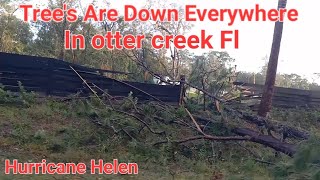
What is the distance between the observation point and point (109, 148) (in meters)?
6.86

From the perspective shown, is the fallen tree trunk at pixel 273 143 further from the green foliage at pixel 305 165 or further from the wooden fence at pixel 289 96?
the wooden fence at pixel 289 96

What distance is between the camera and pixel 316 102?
603 inches

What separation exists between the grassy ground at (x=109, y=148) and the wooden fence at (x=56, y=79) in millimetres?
1020

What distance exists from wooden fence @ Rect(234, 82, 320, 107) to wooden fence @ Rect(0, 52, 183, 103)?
4869 mm

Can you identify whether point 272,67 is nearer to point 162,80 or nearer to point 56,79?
point 162,80

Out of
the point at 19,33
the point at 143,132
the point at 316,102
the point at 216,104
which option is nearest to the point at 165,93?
the point at 216,104

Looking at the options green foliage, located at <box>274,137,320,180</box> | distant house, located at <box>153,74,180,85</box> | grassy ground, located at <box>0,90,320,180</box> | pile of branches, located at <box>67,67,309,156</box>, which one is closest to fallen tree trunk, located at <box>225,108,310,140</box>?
pile of branches, located at <box>67,67,309,156</box>

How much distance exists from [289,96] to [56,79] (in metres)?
9.90

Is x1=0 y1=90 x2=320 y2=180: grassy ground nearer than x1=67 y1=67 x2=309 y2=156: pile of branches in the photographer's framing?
Yes

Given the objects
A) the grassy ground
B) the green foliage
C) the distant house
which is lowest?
the grassy ground

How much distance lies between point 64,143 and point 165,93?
4.66 meters

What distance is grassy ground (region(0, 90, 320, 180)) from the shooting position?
5988mm

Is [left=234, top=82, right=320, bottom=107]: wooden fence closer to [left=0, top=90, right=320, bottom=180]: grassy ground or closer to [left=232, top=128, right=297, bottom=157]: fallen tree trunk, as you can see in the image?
[left=0, top=90, right=320, bottom=180]: grassy ground

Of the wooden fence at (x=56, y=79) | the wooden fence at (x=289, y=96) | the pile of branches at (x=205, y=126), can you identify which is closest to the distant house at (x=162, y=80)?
the wooden fence at (x=56, y=79)
